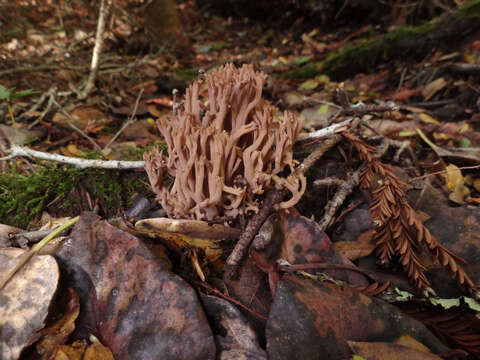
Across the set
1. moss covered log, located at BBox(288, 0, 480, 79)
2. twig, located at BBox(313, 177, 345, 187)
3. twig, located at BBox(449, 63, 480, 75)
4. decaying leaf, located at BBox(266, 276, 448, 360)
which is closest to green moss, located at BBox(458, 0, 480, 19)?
moss covered log, located at BBox(288, 0, 480, 79)

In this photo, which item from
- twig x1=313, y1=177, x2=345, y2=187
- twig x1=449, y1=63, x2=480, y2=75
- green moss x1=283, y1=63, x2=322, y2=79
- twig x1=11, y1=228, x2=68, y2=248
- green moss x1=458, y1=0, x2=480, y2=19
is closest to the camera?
twig x1=11, y1=228, x2=68, y2=248

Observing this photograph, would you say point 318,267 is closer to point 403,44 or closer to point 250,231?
point 250,231

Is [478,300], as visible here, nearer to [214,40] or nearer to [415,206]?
[415,206]

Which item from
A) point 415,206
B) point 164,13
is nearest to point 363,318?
point 415,206

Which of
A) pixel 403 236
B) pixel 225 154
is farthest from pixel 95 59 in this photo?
pixel 403 236

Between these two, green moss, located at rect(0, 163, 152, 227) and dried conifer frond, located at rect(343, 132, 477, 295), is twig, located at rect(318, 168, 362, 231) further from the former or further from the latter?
green moss, located at rect(0, 163, 152, 227)

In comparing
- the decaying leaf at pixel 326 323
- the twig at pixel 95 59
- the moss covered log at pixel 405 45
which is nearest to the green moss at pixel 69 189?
the decaying leaf at pixel 326 323
